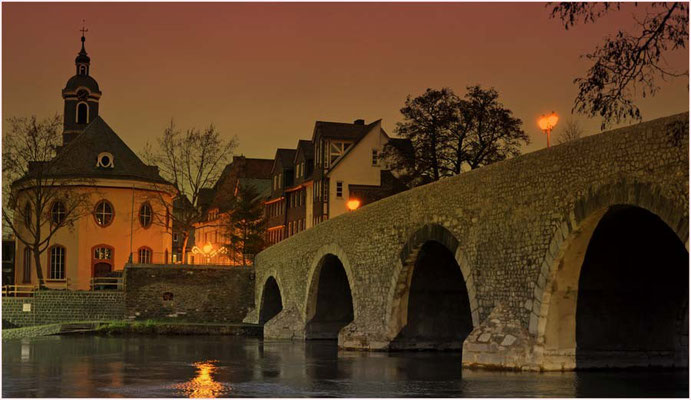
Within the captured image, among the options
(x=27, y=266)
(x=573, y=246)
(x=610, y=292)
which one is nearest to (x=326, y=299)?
(x=610, y=292)

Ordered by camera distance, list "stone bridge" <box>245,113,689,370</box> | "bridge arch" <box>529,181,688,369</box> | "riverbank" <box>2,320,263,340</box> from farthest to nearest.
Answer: "riverbank" <box>2,320,263,340</box> < "bridge arch" <box>529,181,688,369</box> < "stone bridge" <box>245,113,689,370</box>

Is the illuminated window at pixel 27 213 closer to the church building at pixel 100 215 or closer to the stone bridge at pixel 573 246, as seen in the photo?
the church building at pixel 100 215

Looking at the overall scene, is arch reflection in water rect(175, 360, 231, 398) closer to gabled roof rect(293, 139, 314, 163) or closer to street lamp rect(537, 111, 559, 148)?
street lamp rect(537, 111, 559, 148)

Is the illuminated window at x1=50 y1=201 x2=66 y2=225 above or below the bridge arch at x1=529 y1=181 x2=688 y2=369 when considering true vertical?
above

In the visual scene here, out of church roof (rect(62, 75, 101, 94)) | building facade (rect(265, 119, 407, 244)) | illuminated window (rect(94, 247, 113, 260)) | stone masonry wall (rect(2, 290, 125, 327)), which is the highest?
church roof (rect(62, 75, 101, 94))

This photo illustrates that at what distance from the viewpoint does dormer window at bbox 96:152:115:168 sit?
6125cm

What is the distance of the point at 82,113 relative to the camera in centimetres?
7125

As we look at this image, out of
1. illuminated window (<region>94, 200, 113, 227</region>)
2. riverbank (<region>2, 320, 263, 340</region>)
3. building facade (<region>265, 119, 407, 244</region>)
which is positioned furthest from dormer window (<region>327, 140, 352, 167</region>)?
riverbank (<region>2, 320, 263, 340</region>)

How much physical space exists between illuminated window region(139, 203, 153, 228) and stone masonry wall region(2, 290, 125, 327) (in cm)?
1017

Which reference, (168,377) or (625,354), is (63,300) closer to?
(168,377)

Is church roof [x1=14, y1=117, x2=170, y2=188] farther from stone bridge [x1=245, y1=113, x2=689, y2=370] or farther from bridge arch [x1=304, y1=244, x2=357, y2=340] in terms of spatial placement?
stone bridge [x1=245, y1=113, x2=689, y2=370]

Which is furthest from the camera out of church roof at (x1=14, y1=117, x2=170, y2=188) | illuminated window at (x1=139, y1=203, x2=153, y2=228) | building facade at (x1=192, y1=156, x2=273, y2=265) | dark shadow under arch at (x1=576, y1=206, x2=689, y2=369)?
building facade at (x1=192, y1=156, x2=273, y2=265)

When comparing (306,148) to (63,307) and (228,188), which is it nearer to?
(228,188)

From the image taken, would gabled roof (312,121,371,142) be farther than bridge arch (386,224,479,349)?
Yes
